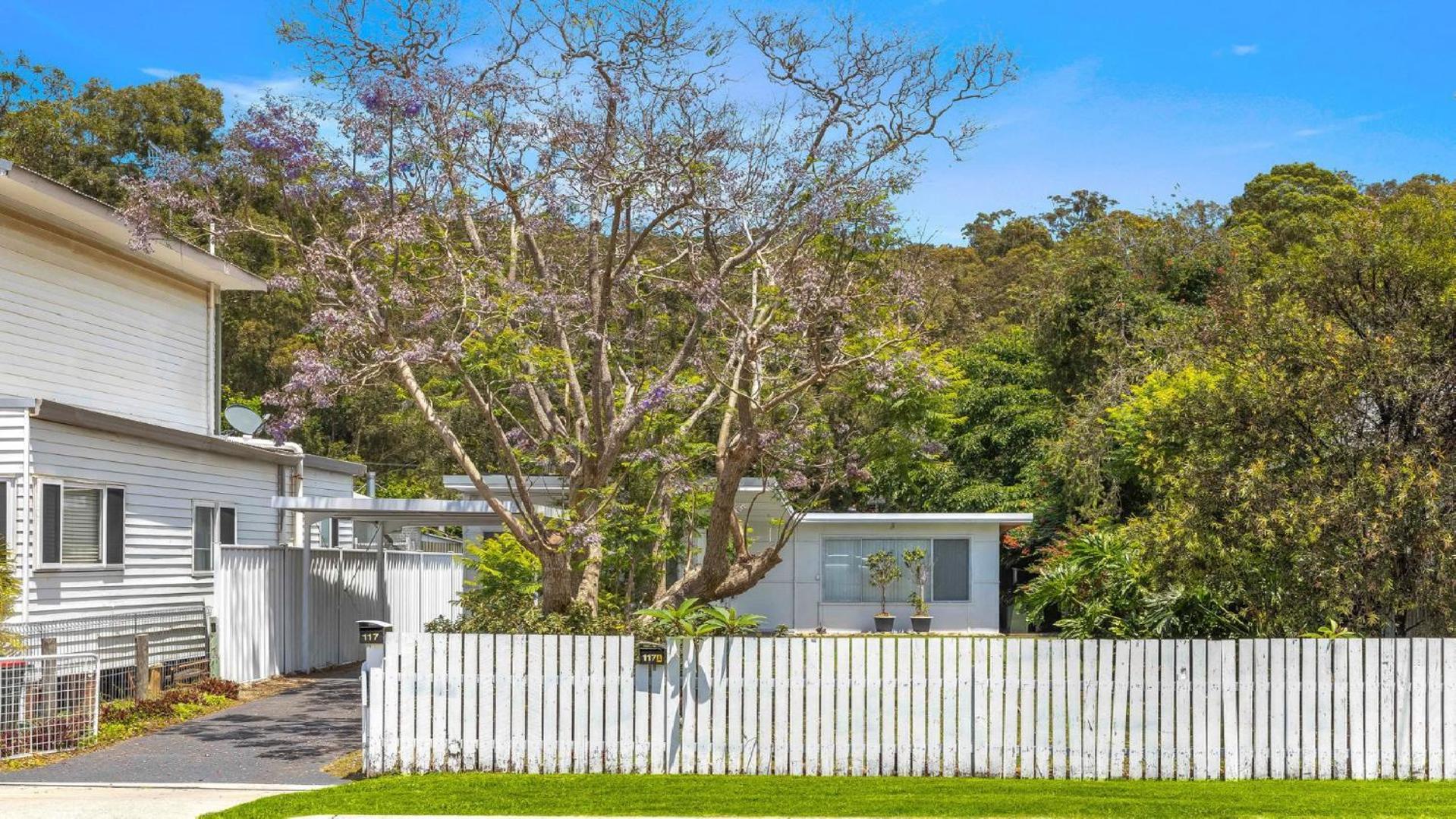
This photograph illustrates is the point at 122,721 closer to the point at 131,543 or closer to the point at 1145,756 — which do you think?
the point at 131,543

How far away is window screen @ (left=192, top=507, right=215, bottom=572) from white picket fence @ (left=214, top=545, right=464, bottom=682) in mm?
1055

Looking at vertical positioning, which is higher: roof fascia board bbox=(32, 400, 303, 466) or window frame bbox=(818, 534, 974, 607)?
roof fascia board bbox=(32, 400, 303, 466)

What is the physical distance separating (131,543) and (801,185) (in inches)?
362

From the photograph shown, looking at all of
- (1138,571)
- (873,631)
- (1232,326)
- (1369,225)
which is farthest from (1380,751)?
(873,631)

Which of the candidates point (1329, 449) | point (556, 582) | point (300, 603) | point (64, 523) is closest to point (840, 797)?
point (556, 582)

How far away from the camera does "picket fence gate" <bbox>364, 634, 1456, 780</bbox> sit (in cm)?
1120

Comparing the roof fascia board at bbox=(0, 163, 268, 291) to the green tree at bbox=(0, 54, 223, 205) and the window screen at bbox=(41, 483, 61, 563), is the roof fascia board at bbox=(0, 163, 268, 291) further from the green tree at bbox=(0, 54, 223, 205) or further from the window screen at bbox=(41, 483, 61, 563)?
the green tree at bbox=(0, 54, 223, 205)

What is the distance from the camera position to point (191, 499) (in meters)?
18.8

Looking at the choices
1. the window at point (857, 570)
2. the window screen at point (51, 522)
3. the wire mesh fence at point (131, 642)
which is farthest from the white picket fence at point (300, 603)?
the window at point (857, 570)

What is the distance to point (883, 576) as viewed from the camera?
1134 inches

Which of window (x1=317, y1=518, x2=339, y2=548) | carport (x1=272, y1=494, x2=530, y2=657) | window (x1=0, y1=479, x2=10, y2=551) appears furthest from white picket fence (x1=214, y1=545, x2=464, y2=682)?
window (x1=0, y1=479, x2=10, y2=551)

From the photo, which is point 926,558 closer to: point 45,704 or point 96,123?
point 45,704

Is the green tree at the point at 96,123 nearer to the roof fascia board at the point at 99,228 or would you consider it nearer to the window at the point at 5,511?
the roof fascia board at the point at 99,228

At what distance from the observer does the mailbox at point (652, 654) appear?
36.7 feet
